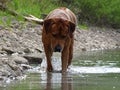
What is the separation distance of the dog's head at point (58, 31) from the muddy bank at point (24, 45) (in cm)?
98

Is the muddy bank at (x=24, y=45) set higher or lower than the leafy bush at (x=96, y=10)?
lower

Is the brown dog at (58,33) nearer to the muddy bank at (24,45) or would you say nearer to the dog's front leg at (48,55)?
the dog's front leg at (48,55)

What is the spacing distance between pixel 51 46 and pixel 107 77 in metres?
1.82

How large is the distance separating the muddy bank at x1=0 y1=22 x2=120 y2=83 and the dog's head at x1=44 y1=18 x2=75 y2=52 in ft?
3.21

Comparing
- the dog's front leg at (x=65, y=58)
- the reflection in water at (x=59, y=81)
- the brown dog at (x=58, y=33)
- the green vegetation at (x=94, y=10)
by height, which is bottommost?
the reflection in water at (x=59, y=81)

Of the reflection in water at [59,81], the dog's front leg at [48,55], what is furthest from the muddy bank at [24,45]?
the reflection in water at [59,81]

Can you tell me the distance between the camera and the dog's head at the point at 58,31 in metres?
12.6

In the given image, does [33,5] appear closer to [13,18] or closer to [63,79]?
[13,18]

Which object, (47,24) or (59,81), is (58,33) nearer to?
(47,24)

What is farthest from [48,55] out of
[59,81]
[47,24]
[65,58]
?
[59,81]

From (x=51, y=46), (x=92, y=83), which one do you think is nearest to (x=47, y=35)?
(x=51, y=46)

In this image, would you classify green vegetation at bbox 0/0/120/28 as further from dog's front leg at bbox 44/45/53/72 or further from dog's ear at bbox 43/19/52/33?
dog's ear at bbox 43/19/52/33

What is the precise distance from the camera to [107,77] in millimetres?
11773

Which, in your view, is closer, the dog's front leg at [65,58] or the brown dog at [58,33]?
the brown dog at [58,33]
